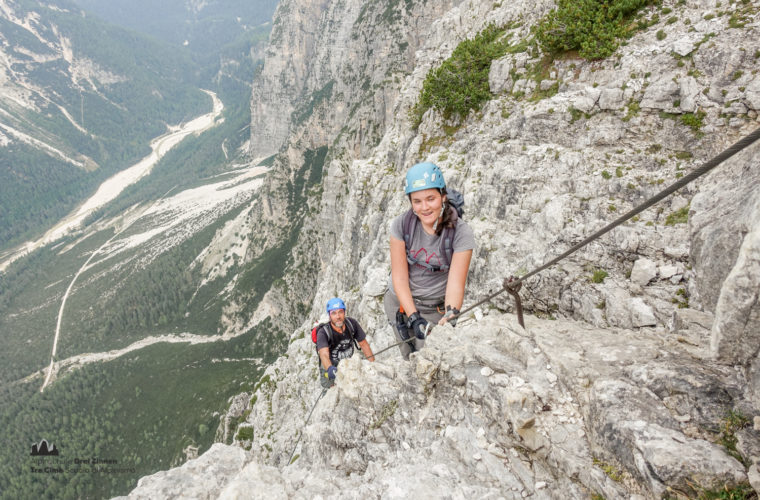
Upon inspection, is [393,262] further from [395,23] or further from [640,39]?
[395,23]

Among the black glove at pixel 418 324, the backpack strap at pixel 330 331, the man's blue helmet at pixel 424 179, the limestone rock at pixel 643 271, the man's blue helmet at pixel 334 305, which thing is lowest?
the backpack strap at pixel 330 331

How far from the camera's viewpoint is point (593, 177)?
14852 mm

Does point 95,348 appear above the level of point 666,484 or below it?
below

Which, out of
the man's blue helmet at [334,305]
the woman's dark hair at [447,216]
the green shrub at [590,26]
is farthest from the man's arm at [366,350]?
the green shrub at [590,26]

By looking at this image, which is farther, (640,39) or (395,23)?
(395,23)

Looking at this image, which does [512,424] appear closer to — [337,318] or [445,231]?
[445,231]

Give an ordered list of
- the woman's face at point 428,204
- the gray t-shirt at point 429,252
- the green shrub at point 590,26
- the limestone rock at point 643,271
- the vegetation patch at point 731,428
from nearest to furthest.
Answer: the vegetation patch at point 731,428 → the woman's face at point 428,204 → the gray t-shirt at point 429,252 → the limestone rock at point 643,271 → the green shrub at point 590,26

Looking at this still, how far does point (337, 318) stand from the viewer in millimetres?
12086

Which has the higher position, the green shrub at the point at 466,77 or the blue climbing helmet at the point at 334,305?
the green shrub at the point at 466,77

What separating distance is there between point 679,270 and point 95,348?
734ft

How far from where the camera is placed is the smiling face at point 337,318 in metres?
12.0

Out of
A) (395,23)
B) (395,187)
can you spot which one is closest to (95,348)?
(395,23)

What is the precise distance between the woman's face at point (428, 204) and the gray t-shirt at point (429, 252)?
0.42 m

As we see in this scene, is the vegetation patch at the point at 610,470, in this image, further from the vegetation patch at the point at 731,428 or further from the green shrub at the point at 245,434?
the green shrub at the point at 245,434
